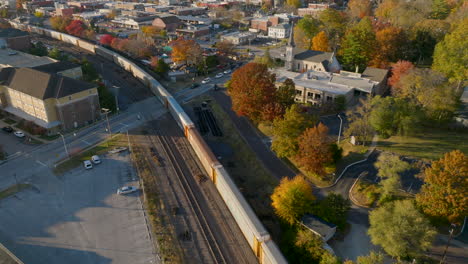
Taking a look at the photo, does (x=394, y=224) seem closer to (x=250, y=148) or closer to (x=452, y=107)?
(x=250, y=148)

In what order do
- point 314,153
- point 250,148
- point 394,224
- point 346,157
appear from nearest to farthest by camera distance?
1. point 394,224
2. point 314,153
3. point 346,157
4. point 250,148

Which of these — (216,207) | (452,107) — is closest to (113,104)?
(216,207)

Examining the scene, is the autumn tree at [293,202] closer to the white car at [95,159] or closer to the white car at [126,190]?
the white car at [126,190]

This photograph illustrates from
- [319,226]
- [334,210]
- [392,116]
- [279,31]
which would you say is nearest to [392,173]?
[334,210]

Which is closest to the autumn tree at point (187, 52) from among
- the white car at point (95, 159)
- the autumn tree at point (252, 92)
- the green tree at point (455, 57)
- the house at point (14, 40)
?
the autumn tree at point (252, 92)

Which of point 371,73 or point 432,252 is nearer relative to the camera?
point 432,252

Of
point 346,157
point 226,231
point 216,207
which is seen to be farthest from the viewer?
point 346,157

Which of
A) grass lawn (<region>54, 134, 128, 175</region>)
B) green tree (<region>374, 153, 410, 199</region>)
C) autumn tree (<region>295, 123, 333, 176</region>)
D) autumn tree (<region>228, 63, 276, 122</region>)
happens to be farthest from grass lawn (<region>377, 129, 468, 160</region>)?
grass lawn (<region>54, 134, 128, 175</region>)
